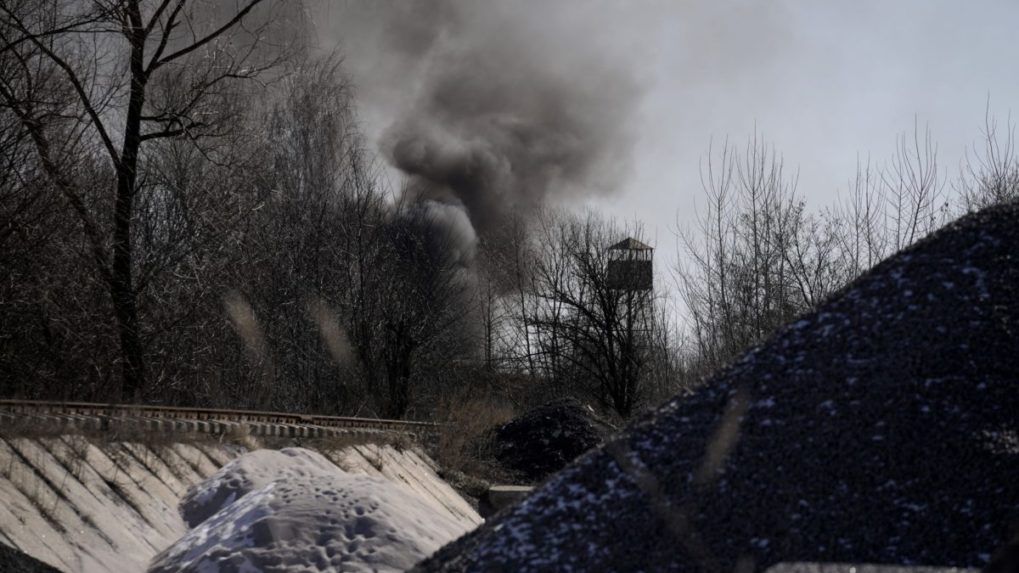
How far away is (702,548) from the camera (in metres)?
2.40

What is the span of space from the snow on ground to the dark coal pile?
7.92 m

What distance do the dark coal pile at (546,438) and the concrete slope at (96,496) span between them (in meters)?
6.22

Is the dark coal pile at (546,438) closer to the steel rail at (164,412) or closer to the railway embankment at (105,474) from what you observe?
the steel rail at (164,412)

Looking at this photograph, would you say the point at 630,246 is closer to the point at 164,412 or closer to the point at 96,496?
the point at 164,412

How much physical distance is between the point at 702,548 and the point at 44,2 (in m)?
9.52

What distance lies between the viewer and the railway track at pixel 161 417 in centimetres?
552

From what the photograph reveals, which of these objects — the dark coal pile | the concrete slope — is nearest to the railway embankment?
the concrete slope

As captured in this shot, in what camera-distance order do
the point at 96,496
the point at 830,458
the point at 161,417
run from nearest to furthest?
the point at 830,458, the point at 96,496, the point at 161,417

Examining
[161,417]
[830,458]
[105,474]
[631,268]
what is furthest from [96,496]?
[631,268]

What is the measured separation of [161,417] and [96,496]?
1.75 metres

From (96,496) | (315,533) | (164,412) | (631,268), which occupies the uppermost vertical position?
(631,268)

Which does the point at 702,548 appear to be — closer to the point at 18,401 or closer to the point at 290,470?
the point at 290,470

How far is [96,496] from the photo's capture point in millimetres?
4961

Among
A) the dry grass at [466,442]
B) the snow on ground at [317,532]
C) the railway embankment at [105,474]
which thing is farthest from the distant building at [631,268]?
the snow on ground at [317,532]
